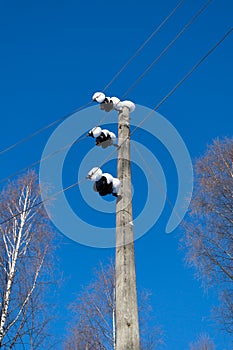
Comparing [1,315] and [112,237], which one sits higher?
[1,315]

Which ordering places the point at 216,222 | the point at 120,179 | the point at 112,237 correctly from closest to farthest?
the point at 120,179 < the point at 112,237 < the point at 216,222

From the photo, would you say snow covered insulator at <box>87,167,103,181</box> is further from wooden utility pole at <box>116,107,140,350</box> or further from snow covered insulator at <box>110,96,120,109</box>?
snow covered insulator at <box>110,96,120,109</box>

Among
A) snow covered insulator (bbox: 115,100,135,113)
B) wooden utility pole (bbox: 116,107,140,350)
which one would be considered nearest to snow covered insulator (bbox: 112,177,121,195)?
wooden utility pole (bbox: 116,107,140,350)

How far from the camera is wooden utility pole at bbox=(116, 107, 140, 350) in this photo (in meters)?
3.12

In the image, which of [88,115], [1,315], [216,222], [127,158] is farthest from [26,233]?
[127,158]

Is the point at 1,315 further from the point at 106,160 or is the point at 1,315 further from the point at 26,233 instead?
the point at 106,160

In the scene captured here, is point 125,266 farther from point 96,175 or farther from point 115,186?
point 96,175

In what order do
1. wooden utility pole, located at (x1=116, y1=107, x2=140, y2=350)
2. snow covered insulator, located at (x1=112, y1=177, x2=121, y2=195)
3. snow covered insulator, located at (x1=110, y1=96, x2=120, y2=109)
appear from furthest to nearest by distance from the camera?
snow covered insulator, located at (x1=110, y1=96, x2=120, y2=109) < snow covered insulator, located at (x1=112, y1=177, x2=121, y2=195) < wooden utility pole, located at (x1=116, y1=107, x2=140, y2=350)

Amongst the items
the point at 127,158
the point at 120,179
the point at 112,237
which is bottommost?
Answer: the point at 112,237

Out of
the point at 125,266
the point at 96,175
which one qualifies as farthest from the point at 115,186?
the point at 125,266

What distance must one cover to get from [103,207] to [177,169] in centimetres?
105

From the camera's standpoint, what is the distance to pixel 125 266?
3471mm

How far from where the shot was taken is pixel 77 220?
16.6 ft

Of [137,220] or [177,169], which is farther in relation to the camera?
[177,169]
